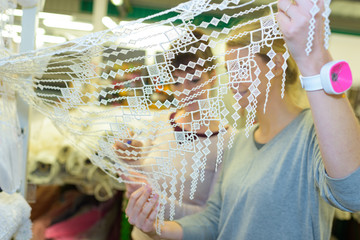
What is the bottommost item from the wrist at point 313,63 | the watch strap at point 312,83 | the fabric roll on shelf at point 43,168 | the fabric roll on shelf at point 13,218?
the fabric roll on shelf at point 43,168

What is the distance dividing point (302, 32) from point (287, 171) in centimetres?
36

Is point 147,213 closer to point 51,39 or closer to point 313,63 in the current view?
point 313,63

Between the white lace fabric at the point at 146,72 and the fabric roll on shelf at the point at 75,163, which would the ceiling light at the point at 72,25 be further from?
the white lace fabric at the point at 146,72

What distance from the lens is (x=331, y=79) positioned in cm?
44

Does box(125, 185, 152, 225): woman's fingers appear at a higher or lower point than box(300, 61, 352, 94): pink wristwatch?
lower

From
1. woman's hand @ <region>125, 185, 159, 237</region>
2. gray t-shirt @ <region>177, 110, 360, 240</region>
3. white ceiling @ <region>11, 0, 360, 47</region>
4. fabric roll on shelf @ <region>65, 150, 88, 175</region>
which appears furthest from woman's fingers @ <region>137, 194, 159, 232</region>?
white ceiling @ <region>11, 0, 360, 47</region>

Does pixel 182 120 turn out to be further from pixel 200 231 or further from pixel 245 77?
pixel 200 231

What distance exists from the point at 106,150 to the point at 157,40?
0.26 meters

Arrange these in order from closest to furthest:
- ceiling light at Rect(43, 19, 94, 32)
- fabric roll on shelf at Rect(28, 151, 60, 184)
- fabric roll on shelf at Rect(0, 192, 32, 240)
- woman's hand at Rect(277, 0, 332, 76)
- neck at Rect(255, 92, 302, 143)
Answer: woman's hand at Rect(277, 0, 332, 76) → fabric roll on shelf at Rect(0, 192, 32, 240) → neck at Rect(255, 92, 302, 143) → fabric roll on shelf at Rect(28, 151, 60, 184) → ceiling light at Rect(43, 19, 94, 32)

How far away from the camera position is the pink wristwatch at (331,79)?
1.45 feet

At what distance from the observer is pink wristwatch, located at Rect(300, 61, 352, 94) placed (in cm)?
44

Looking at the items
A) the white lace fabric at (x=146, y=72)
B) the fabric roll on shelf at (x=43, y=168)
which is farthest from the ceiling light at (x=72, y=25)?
the white lace fabric at (x=146, y=72)

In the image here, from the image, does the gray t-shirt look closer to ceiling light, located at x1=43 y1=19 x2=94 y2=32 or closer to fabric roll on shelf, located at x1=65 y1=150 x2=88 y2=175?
fabric roll on shelf, located at x1=65 y1=150 x2=88 y2=175

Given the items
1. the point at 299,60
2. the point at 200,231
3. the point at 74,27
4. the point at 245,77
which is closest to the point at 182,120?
the point at 245,77
